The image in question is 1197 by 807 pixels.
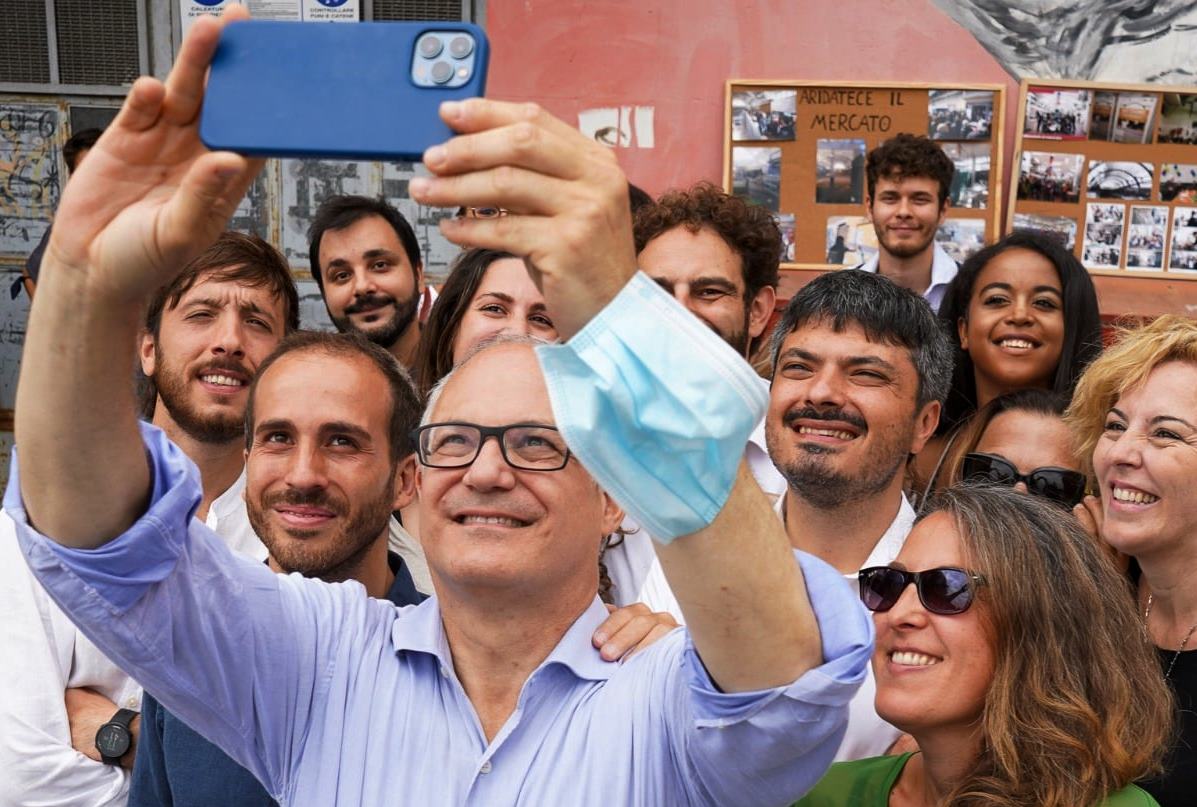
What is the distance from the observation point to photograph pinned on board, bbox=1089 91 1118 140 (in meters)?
5.89

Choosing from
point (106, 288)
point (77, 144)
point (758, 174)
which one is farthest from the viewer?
point (758, 174)

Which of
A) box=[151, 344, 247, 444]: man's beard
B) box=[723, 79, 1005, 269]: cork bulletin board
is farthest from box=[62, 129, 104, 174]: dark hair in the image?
box=[723, 79, 1005, 269]: cork bulletin board

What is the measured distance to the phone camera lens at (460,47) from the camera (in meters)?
1.39

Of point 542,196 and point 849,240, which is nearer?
point 542,196

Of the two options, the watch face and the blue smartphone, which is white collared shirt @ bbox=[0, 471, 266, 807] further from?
the blue smartphone

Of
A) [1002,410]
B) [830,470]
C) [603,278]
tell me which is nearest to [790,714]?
[603,278]

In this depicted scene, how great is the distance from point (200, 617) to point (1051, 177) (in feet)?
16.4

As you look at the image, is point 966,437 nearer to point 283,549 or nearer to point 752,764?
point 283,549

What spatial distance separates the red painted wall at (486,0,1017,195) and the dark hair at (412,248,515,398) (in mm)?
2424

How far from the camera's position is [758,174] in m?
6.09

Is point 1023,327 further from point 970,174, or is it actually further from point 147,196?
point 147,196

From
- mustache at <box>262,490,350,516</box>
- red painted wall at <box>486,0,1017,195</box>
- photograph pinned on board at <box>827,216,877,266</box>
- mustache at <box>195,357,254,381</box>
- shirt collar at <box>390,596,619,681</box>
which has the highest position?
red painted wall at <box>486,0,1017,195</box>

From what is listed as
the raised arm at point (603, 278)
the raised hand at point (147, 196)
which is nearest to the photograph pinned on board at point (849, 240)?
the raised arm at point (603, 278)

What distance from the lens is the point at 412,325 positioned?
14.6 ft
